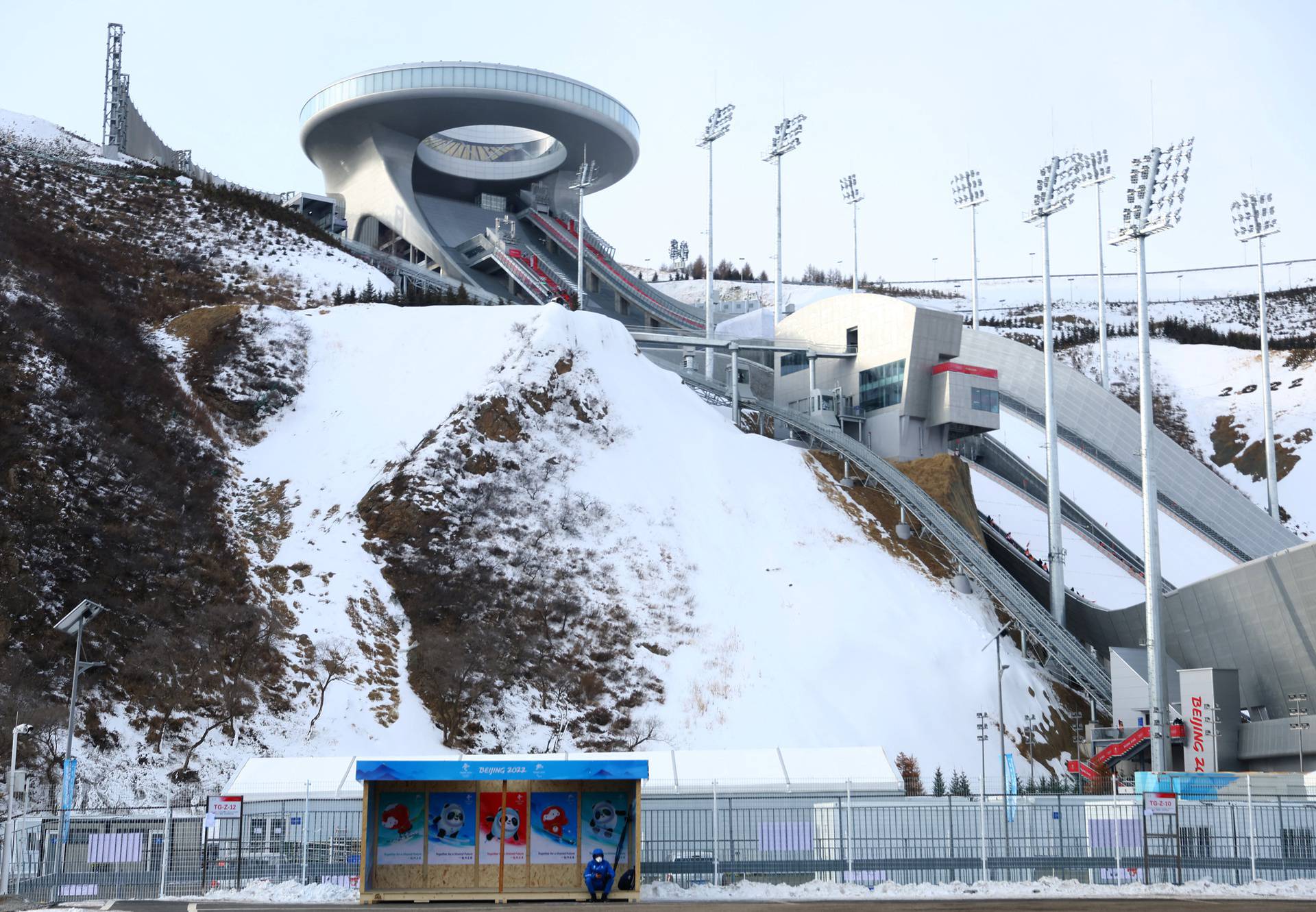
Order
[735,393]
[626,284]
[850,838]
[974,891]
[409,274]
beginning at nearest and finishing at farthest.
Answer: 1. [974,891]
2. [850,838]
3. [735,393]
4. [409,274]
5. [626,284]

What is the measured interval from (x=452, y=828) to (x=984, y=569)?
35219 millimetres

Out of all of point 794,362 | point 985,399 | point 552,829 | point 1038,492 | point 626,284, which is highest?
point 626,284

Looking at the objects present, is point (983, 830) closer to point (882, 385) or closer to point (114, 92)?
point (882, 385)

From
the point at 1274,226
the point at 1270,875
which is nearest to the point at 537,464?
the point at 1270,875

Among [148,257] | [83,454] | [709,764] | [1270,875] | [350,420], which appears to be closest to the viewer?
[1270,875]

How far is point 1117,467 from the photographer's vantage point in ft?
264

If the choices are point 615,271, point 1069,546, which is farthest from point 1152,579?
point 615,271

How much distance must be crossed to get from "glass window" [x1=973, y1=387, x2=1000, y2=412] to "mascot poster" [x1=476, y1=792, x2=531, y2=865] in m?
49.1

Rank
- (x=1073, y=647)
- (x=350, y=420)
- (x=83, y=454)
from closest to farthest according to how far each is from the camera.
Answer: (x=83, y=454) → (x=1073, y=647) → (x=350, y=420)

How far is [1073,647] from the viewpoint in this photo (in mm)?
54594

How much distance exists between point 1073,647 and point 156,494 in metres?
37.2

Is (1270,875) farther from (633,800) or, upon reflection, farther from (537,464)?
(537,464)

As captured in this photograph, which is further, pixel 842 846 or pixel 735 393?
pixel 735 393

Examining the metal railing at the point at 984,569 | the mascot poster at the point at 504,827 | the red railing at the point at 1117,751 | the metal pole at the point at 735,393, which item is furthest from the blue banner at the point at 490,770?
the metal pole at the point at 735,393
